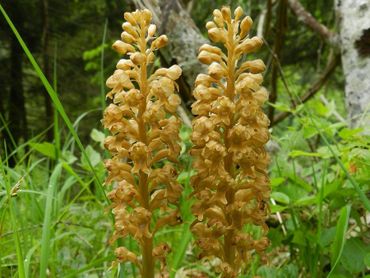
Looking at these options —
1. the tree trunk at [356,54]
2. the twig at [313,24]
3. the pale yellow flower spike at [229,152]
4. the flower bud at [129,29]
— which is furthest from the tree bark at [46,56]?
the pale yellow flower spike at [229,152]

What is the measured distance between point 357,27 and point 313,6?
10.7ft

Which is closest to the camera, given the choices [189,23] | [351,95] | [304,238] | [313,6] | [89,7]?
[304,238]

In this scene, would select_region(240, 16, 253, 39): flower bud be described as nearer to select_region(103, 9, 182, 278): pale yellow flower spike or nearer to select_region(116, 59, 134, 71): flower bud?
select_region(103, 9, 182, 278): pale yellow flower spike

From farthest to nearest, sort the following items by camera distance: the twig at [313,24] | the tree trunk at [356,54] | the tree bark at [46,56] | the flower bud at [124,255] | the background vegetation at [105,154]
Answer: the tree bark at [46,56] < the twig at [313,24] < the tree trunk at [356,54] < the background vegetation at [105,154] < the flower bud at [124,255]

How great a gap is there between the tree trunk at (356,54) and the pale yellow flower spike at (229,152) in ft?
4.23

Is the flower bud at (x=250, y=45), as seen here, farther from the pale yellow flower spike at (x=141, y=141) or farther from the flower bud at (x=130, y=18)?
the flower bud at (x=130, y=18)

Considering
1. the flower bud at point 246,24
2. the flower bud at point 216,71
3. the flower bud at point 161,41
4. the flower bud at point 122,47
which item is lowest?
the flower bud at point 216,71

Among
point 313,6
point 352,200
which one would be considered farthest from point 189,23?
point 313,6

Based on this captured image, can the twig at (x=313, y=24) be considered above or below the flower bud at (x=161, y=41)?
below

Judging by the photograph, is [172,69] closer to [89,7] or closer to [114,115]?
[114,115]

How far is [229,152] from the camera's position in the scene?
150 centimetres

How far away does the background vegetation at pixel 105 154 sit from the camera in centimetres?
190

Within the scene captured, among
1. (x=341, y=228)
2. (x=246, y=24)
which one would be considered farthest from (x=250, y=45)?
(x=341, y=228)

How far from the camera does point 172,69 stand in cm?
157
